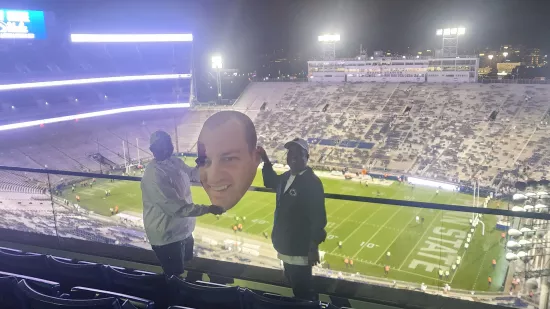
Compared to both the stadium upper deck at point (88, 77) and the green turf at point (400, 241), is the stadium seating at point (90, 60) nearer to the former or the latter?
the stadium upper deck at point (88, 77)

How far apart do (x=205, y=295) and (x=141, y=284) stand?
572 mm

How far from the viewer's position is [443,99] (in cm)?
4594

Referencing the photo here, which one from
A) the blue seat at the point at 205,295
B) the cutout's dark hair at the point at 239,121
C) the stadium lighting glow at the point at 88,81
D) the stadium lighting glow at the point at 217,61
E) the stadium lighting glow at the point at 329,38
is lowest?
the blue seat at the point at 205,295

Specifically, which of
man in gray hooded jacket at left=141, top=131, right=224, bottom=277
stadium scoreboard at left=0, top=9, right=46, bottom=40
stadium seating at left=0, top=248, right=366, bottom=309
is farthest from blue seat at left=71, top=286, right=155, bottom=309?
stadium scoreboard at left=0, top=9, right=46, bottom=40

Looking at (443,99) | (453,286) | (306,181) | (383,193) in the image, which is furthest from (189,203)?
(443,99)

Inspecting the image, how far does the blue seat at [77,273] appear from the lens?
11.2ft

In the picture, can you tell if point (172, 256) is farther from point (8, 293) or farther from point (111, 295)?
point (8, 293)

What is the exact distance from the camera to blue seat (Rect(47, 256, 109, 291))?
11.2 ft

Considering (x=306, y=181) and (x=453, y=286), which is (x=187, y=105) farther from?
(x=306, y=181)

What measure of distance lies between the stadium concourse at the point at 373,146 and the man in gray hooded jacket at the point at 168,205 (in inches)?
613

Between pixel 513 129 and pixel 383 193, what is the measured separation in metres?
16.3

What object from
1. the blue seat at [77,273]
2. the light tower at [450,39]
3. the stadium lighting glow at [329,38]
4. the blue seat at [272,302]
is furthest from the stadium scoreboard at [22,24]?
the blue seat at [272,302]

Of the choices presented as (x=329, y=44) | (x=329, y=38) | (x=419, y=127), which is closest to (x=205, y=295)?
(x=419, y=127)

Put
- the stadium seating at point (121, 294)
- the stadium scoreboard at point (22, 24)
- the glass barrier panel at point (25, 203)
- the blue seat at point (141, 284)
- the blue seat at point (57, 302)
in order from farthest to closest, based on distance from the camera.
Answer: the stadium scoreboard at point (22, 24) → the glass barrier panel at point (25, 203) → the blue seat at point (141, 284) → the stadium seating at point (121, 294) → the blue seat at point (57, 302)
